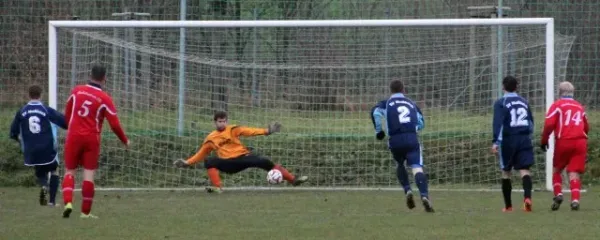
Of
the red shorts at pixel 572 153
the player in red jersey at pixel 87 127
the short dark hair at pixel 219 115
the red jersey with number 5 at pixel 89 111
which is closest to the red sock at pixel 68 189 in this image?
the player in red jersey at pixel 87 127

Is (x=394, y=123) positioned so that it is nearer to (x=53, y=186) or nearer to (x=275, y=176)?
(x=275, y=176)

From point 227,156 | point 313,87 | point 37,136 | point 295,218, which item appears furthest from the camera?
point 313,87

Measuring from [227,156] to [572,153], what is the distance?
18.5 ft

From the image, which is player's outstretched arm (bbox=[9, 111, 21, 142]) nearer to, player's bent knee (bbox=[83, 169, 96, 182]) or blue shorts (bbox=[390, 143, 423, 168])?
player's bent knee (bbox=[83, 169, 96, 182])

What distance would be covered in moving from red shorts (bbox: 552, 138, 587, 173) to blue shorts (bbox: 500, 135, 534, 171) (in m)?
0.41

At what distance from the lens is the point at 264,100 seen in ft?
Result: 62.8

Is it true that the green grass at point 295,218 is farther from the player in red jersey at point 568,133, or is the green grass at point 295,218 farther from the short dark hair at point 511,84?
the short dark hair at point 511,84

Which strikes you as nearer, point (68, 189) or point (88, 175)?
point (88, 175)

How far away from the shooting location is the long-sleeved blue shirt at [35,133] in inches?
607

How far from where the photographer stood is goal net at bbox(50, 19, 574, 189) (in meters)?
18.6

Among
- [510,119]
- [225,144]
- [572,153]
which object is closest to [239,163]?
[225,144]

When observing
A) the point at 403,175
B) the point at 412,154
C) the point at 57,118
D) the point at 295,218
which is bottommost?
the point at 295,218

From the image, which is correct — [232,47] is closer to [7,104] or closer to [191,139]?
[191,139]

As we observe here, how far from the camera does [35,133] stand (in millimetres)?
15547
